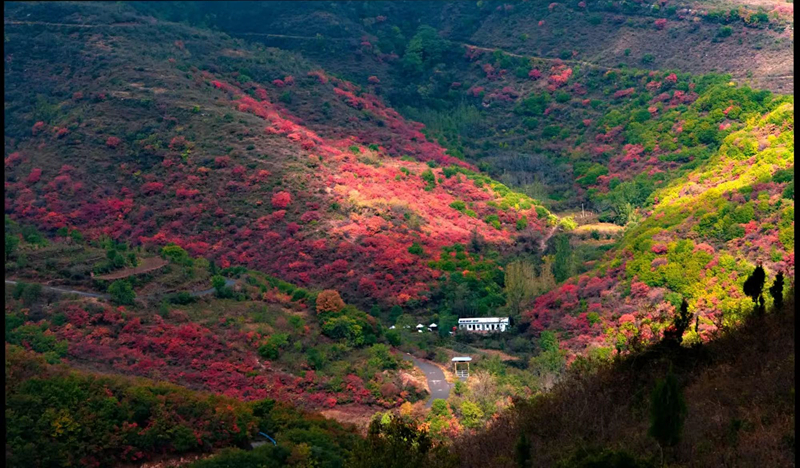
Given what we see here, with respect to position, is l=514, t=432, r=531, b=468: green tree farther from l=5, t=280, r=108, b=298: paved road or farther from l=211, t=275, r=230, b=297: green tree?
l=5, t=280, r=108, b=298: paved road

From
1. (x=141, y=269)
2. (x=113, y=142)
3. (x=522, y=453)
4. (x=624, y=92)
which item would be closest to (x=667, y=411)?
(x=522, y=453)

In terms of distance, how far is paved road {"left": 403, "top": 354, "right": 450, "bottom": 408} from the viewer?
133 ft

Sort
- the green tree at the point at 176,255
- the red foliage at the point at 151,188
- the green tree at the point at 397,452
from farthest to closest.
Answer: the red foliage at the point at 151,188
the green tree at the point at 176,255
the green tree at the point at 397,452

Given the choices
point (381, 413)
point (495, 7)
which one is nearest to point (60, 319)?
point (381, 413)

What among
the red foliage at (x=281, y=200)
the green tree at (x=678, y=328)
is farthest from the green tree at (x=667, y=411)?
the red foliage at (x=281, y=200)

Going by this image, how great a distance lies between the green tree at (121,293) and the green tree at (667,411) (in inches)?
1189

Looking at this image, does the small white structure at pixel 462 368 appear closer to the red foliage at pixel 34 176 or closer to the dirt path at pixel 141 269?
the dirt path at pixel 141 269

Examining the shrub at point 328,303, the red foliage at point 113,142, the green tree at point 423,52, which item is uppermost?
the green tree at point 423,52

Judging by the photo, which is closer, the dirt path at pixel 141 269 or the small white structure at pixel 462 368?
the small white structure at pixel 462 368

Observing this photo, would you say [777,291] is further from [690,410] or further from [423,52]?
[423,52]

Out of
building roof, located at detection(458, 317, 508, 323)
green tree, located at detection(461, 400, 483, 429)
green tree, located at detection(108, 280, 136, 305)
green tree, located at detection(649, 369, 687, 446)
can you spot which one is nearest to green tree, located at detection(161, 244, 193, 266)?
green tree, located at detection(108, 280, 136, 305)

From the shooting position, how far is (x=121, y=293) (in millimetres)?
44719

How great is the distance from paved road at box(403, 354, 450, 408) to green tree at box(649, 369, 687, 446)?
2147 cm

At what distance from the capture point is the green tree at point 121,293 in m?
44.6
